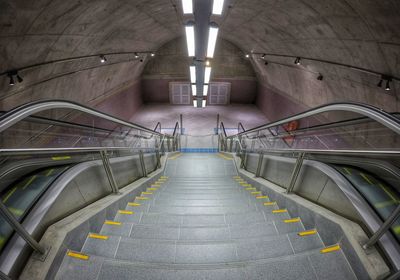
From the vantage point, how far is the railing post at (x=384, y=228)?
1008 mm

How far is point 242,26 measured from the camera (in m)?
9.70

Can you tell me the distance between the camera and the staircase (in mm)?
1185

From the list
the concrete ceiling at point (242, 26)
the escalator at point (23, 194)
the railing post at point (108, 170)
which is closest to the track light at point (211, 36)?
the concrete ceiling at point (242, 26)

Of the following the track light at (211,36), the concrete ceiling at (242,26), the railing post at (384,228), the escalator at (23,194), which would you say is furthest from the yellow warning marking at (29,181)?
the track light at (211,36)

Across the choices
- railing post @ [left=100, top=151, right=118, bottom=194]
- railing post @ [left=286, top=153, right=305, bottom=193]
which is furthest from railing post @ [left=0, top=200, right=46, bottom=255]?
railing post @ [left=286, top=153, right=305, bottom=193]

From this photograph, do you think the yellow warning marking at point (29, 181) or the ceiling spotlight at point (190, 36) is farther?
the ceiling spotlight at point (190, 36)

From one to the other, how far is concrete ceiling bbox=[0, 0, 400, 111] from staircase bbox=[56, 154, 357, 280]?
4.01 meters

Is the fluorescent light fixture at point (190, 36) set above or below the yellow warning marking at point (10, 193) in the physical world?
above

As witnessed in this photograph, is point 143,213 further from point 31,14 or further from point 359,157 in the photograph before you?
point 31,14

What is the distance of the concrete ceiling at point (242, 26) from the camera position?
12.1ft

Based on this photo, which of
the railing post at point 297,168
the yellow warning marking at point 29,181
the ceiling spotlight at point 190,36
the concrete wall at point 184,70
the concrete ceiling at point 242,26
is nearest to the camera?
the yellow warning marking at point 29,181

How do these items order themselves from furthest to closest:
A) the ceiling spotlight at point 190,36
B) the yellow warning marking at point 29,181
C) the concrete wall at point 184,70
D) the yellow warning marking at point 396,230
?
1. the concrete wall at point 184,70
2. the ceiling spotlight at point 190,36
3. the yellow warning marking at point 29,181
4. the yellow warning marking at point 396,230

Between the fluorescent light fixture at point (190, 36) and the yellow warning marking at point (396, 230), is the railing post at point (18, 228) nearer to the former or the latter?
the yellow warning marking at point (396, 230)

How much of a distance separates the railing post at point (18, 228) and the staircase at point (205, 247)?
0.61 feet
